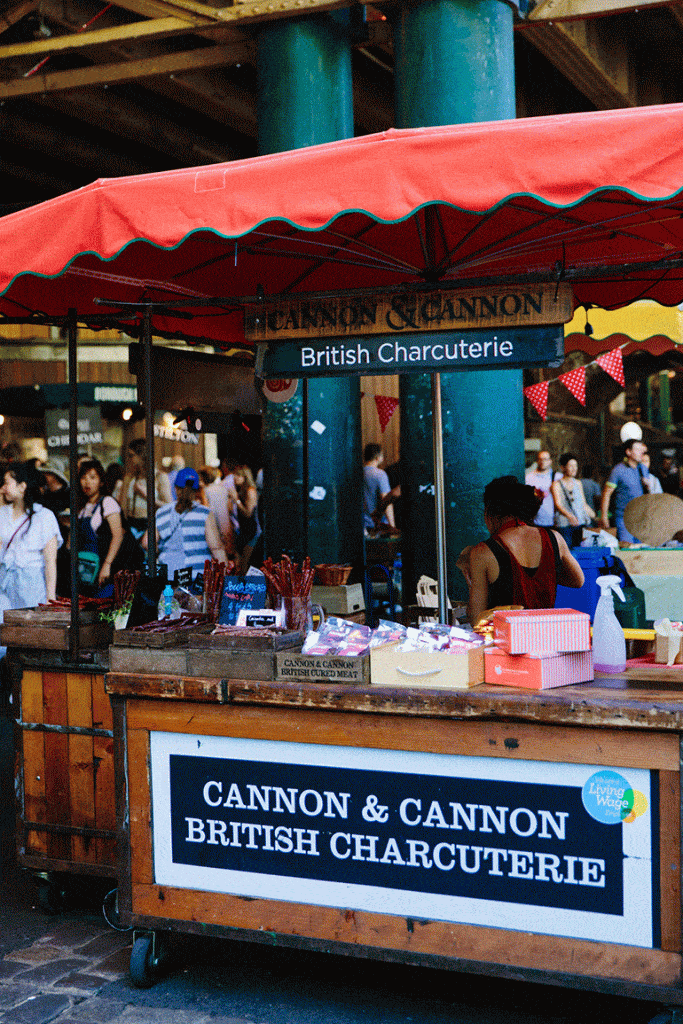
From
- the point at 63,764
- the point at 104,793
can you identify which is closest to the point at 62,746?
the point at 63,764

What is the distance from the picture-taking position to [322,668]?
11.6 ft

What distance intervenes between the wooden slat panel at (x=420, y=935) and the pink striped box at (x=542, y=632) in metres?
0.93

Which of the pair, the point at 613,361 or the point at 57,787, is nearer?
the point at 57,787

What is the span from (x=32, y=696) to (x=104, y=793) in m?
0.59

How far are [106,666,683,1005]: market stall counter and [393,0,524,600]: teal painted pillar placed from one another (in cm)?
363

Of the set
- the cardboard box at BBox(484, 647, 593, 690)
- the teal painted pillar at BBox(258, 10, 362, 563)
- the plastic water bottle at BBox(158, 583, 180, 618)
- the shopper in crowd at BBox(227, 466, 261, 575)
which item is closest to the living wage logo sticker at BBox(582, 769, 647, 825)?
the cardboard box at BBox(484, 647, 593, 690)

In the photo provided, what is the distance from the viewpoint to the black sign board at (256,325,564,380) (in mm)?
3742

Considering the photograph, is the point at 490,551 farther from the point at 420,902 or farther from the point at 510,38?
the point at 510,38

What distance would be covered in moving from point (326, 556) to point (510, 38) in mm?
4226

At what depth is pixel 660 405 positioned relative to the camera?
2066 cm

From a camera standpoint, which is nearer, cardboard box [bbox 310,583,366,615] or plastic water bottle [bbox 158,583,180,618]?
plastic water bottle [bbox 158,583,180,618]

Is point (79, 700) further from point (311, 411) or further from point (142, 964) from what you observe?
point (311, 411)

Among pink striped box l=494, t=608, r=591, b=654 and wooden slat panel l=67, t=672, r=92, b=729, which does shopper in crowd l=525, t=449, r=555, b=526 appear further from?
pink striped box l=494, t=608, r=591, b=654

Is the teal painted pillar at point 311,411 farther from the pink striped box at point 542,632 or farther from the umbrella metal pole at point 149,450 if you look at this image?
the pink striped box at point 542,632
